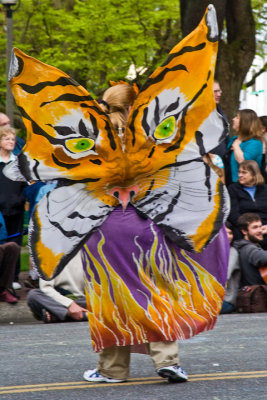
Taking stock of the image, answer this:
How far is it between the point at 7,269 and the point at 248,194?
2.65m

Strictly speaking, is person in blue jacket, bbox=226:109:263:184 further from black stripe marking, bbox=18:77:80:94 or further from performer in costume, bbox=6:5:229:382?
black stripe marking, bbox=18:77:80:94

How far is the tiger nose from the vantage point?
18.8 feet

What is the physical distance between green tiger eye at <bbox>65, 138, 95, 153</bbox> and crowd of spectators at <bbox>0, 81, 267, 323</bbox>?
12.4 feet

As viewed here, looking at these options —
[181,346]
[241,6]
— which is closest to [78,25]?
[241,6]

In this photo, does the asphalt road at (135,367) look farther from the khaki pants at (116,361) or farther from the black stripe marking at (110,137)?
the black stripe marking at (110,137)

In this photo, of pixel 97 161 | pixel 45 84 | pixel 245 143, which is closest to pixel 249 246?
pixel 245 143

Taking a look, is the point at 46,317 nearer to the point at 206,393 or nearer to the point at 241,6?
the point at 206,393

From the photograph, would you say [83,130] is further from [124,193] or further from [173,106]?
[173,106]

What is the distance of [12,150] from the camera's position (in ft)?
33.5

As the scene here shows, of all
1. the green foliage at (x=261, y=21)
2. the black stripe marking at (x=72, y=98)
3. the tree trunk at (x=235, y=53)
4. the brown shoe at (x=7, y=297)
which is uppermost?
the green foliage at (x=261, y=21)

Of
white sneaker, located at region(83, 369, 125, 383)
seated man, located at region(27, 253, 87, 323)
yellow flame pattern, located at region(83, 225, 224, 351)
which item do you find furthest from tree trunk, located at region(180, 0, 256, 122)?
white sneaker, located at region(83, 369, 125, 383)

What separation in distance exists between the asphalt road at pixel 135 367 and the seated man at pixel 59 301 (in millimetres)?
320

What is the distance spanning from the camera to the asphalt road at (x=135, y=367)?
5480mm

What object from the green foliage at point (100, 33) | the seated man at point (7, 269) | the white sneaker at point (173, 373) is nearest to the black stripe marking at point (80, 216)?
the white sneaker at point (173, 373)
